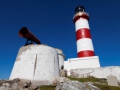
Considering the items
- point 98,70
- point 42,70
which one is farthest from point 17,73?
point 98,70

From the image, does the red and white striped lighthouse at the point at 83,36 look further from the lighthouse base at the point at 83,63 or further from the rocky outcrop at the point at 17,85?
the rocky outcrop at the point at 17,85

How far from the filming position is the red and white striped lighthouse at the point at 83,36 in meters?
22.7

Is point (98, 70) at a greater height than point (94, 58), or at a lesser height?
lesser

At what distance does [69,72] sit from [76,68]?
1.58m

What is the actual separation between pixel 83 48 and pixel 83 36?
2970mm

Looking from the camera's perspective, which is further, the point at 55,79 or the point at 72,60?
the point at 72,60

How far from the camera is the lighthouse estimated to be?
20430 mm

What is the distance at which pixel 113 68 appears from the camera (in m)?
18.4

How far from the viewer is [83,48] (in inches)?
906

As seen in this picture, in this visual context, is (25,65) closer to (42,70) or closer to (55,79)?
(42,70)

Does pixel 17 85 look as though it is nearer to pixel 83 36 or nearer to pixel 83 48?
pixel 83 48

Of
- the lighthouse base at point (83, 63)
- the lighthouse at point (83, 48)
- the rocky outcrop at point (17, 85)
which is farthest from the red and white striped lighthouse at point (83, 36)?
the rocky outcrop at point (17, 85)

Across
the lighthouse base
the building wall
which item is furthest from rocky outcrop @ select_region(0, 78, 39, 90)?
the lighthouse base

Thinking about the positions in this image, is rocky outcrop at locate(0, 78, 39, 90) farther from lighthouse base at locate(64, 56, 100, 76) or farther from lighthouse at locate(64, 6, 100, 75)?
lighthouse at locate(64, 6, 100, 75)
